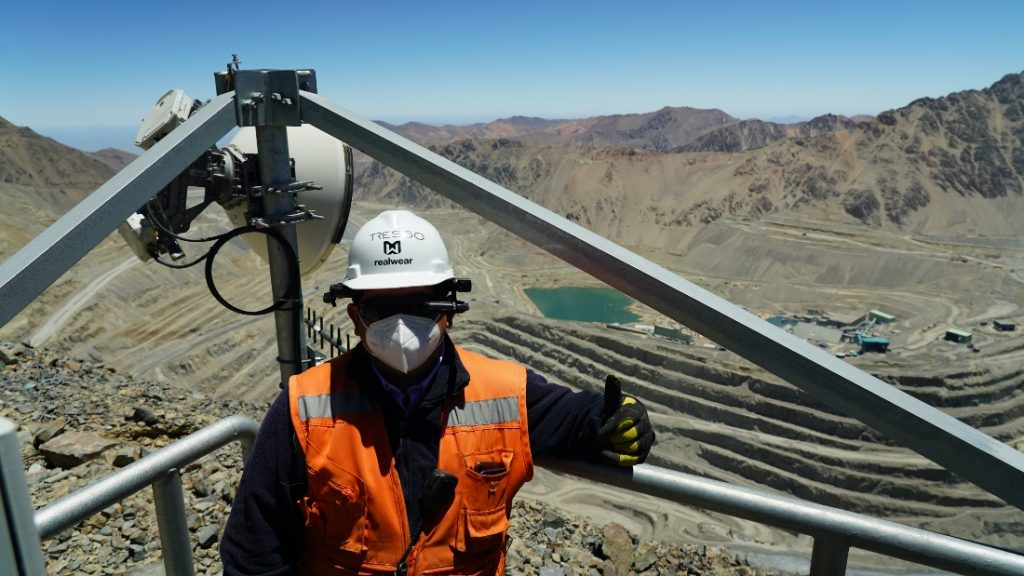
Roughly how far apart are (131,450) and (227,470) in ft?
3.24

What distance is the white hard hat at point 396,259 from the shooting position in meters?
2.05

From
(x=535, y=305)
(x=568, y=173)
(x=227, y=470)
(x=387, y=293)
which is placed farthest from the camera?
(x=568, y=173)

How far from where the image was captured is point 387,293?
6.69 feet

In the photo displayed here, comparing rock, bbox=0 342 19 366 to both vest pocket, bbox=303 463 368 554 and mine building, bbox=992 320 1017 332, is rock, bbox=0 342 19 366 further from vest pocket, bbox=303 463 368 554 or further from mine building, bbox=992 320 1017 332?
mine building, bbox=992 320 1017 332

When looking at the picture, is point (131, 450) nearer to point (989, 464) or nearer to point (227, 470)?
point (227, 470)

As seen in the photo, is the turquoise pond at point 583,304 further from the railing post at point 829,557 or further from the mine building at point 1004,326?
the railing post at point 829,557

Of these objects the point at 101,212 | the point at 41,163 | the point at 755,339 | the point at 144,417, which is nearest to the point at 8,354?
the point at 144,417

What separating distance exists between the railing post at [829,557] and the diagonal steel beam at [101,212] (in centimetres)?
217

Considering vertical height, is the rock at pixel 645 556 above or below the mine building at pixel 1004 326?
above

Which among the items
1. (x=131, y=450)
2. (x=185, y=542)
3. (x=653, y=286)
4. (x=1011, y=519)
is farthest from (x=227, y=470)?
(x=1011, y=519)

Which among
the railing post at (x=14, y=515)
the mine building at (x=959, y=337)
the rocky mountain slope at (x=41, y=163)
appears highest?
the rocky mountain slope at (x=41, y=163)

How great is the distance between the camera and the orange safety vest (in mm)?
1819

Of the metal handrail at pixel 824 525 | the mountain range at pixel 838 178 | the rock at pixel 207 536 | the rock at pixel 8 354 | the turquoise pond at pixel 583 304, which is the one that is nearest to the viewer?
the metal handrail at pixel 824 525

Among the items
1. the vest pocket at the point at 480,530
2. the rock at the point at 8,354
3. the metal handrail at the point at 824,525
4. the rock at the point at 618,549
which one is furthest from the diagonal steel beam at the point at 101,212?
the rock at the point at 8,354
